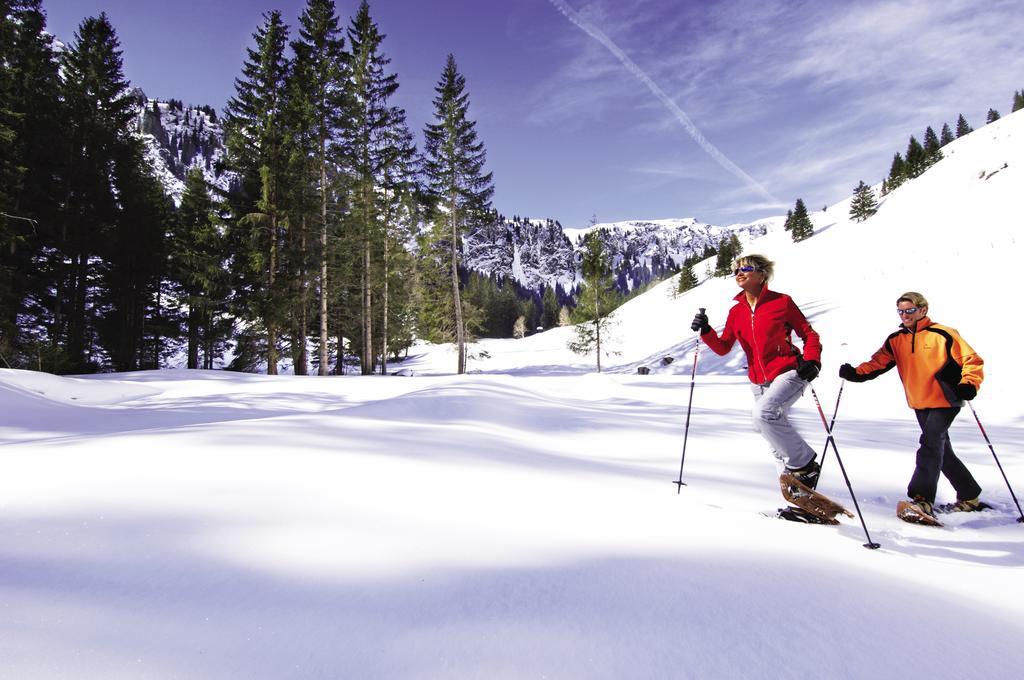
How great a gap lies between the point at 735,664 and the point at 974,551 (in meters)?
3.10

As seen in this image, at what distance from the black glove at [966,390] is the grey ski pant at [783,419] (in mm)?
1343

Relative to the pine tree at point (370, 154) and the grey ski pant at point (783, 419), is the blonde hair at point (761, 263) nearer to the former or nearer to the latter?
the grey ski pant at point (783, 419)

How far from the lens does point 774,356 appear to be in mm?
4086

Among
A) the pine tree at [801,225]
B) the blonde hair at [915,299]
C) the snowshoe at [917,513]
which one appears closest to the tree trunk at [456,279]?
the blonde hair at [915,299]

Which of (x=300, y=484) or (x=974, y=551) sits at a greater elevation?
(x=300, y=484)

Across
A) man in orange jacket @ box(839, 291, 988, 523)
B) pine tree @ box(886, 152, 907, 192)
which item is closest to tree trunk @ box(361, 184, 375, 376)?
man in orange jacket @ box(839, 291, 988, 523)

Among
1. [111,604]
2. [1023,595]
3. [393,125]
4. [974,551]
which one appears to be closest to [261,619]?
[111,604]

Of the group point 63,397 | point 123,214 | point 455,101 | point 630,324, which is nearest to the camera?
point 63,397

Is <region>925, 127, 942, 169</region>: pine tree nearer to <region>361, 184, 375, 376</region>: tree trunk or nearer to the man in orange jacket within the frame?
<region>361, 184, 375, 376</region>: tree trunk

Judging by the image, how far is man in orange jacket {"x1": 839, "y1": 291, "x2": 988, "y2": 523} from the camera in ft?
13.1

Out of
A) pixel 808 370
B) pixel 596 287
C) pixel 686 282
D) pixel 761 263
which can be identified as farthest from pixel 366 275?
pixel 686 282

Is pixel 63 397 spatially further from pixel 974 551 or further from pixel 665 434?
pixel 974 551

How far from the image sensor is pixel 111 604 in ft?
5.46

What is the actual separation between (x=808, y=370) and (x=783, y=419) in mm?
489
